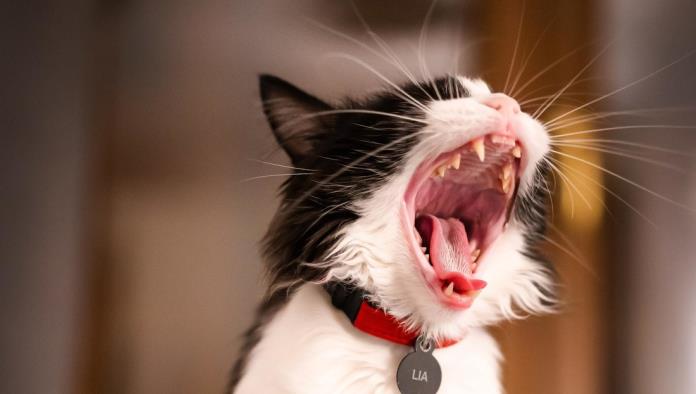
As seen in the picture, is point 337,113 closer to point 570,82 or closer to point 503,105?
point 503,105

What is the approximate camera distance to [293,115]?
93 centimetres

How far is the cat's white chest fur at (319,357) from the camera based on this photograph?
87cm

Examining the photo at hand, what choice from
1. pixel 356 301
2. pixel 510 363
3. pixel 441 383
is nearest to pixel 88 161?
pixel 356 301

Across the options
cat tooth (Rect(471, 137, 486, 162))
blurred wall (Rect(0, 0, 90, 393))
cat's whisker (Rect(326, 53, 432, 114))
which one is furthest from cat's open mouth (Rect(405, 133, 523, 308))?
blurred wall (Rect(0, 0, 90, 393))

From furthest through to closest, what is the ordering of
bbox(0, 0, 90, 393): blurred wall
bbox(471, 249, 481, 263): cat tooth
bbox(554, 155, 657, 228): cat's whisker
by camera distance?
1. bbox(554, 155, 657, 228): cat's whisker
2. bbox(471, 249, 481, 263): cat tooth
3. bbox(0, 0, 90, 393): blurred wall

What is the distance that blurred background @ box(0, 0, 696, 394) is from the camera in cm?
86

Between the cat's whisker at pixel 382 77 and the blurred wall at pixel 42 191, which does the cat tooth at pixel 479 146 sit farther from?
the blurred wall at pixel 42 191

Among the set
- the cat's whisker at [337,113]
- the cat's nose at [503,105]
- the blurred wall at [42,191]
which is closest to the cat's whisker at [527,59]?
the cat's nose at [503,105]

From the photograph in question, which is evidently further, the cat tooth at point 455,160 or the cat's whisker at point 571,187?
the cat's whisker at point 571,187

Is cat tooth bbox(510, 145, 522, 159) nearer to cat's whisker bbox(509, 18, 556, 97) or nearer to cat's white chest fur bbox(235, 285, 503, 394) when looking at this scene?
cat's whisker bbox(509, 18, 556, 97)

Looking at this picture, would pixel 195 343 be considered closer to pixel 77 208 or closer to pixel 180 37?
pixel 77 208

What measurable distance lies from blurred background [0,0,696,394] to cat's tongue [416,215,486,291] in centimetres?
17

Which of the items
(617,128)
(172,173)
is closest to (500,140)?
(617,128)

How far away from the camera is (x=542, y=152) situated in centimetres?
98
